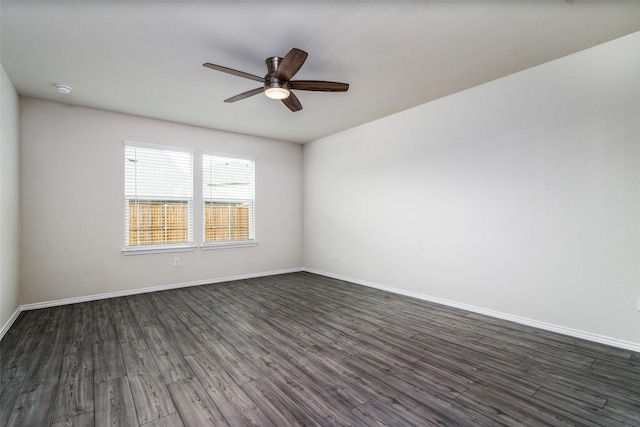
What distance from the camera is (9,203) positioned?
3.33 metres

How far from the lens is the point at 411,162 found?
4352 millimetres

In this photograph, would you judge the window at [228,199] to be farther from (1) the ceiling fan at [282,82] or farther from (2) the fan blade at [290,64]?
(2) the fan blade at [290,64]

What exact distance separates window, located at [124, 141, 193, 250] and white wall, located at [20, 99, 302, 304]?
0.12 meters

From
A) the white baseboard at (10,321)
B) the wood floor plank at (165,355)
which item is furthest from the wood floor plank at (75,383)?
the white baseboard at (10,321)

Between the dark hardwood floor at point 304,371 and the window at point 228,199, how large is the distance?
1890mm

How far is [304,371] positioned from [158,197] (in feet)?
12.3

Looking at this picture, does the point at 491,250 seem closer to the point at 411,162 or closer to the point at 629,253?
the point at 629,253

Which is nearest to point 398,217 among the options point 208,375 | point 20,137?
point 208,375

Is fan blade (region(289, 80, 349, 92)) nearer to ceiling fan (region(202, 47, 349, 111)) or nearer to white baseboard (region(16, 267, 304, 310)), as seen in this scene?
ceiling fan (region(202, 47, 349, 111))

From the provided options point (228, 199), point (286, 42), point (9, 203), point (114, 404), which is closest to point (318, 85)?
point (286, 42)

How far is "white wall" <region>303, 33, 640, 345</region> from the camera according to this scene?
2.69 metres

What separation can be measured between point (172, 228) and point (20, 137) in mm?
2125

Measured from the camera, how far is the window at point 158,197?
4.54 meters

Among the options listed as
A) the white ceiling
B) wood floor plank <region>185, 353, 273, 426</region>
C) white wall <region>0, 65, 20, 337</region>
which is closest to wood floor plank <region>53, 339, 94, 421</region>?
wood floor plank <region>185, 353, 273, 426</region>
